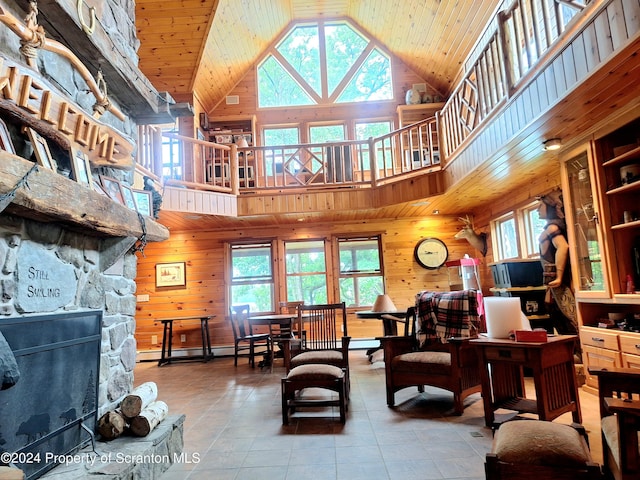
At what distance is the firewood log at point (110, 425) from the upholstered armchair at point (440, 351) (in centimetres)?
215

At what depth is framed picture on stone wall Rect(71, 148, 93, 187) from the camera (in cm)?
195

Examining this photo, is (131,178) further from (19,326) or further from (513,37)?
(513,37)

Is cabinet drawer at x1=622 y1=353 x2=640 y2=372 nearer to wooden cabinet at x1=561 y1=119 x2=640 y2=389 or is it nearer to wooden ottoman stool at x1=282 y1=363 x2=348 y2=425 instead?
wooden cabinet at x1=561 y1=119 x2=640 y2=389

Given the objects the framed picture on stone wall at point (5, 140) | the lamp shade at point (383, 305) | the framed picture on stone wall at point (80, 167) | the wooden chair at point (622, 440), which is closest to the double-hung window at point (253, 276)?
the lamp shade at point (383, 305)

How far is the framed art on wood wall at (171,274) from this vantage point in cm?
738

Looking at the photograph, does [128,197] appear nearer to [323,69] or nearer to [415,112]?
[415,112]

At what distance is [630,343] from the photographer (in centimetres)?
311

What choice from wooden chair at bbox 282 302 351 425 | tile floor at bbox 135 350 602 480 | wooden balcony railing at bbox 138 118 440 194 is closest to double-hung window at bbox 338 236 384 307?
wooden balcony railing at bbox 138 118 440 194

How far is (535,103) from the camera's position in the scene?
3.15 meters

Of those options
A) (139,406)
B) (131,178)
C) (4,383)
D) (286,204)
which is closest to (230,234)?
(286,204)

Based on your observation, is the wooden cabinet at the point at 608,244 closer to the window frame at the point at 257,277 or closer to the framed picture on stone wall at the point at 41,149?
the framed picture on stone wall at the point at 41,149

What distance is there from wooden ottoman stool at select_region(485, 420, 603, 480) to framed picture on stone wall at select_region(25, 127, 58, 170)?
2.19 metres

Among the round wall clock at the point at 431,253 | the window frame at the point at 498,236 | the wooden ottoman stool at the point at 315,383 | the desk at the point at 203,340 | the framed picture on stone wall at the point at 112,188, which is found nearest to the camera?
the framed picture on stone wall at the point at 112,188

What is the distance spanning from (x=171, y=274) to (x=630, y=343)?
21.9 feet
